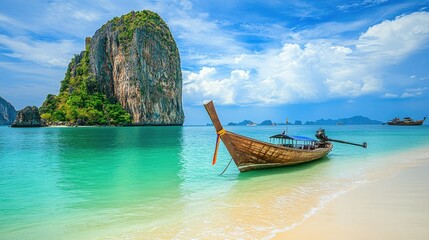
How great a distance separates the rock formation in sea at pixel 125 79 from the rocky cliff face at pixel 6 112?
98.0 metres

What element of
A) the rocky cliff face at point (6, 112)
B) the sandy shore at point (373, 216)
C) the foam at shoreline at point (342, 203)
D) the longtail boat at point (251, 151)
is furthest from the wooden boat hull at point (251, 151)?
the rocky cliff face at point (6, 112)

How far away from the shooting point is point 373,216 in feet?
23.3

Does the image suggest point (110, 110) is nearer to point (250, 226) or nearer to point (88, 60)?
point (88, 60)

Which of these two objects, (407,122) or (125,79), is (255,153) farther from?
(407,122)

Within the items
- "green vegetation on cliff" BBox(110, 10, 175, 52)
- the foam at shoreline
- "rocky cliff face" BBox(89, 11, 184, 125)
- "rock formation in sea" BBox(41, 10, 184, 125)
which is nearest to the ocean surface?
the foam at shoreline

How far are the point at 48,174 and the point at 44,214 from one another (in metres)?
7.57

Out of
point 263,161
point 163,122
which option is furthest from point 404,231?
point 163,122

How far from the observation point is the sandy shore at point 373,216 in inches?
233

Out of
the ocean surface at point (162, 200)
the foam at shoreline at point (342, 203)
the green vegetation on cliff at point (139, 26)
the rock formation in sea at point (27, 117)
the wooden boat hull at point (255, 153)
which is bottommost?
the ocean surface at point (162, 200)

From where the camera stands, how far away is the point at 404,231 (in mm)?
6035

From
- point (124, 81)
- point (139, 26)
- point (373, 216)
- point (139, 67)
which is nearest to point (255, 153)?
point (373, 216)

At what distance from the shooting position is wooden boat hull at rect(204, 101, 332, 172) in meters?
12.9

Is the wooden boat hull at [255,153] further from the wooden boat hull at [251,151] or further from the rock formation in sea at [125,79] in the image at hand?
the rock formation in sea at [125,79]

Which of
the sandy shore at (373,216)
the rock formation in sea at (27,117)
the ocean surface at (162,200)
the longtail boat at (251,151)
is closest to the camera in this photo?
the sandy shore at (373,216)
